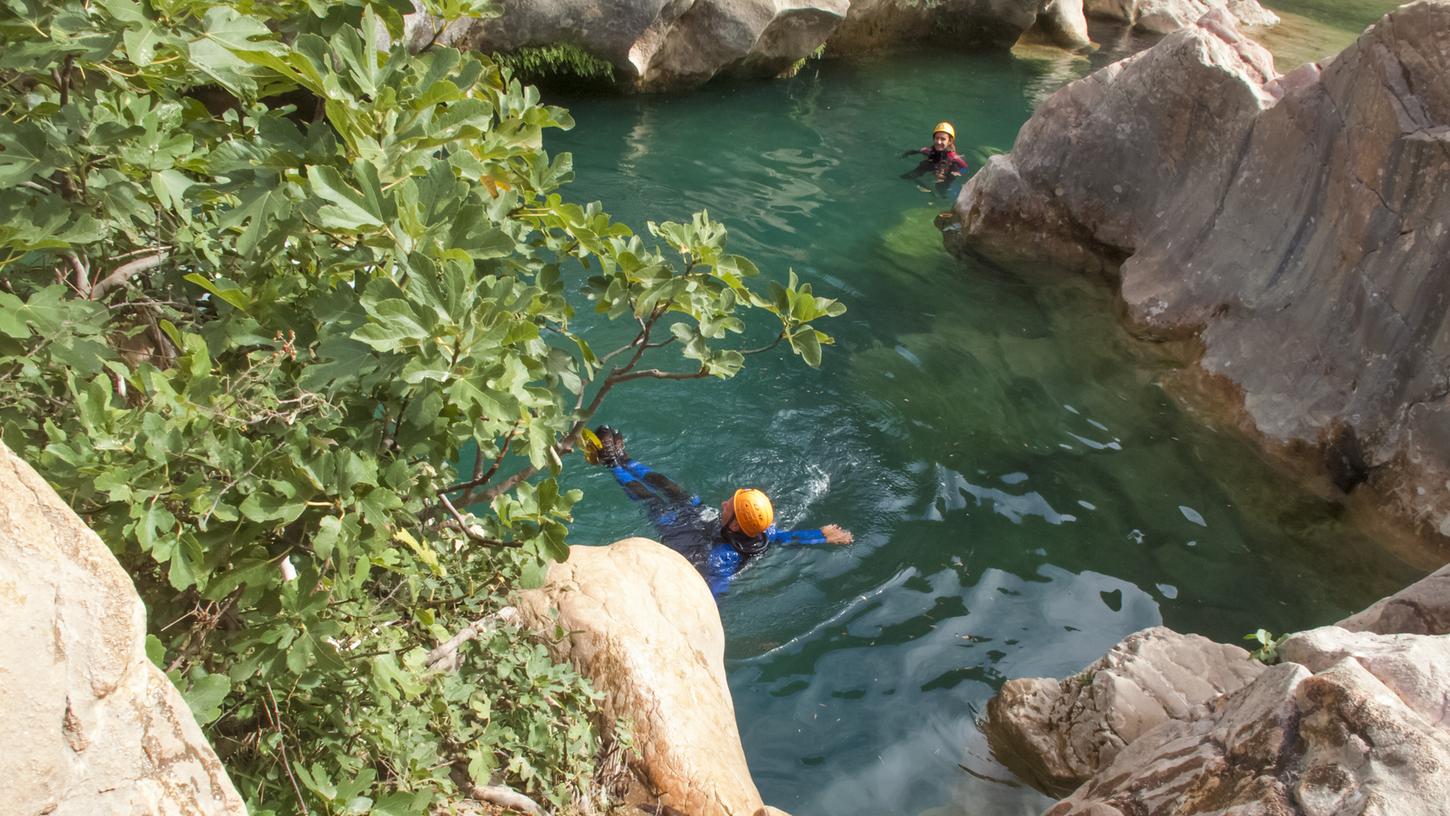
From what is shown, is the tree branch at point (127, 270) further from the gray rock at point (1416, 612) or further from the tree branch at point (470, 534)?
the gray rock at point (1416, 612)

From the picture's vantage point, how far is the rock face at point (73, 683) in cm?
156

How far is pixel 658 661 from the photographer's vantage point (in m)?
4.56

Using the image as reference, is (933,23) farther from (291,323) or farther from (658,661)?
(291,323)

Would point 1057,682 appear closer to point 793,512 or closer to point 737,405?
point 793,512

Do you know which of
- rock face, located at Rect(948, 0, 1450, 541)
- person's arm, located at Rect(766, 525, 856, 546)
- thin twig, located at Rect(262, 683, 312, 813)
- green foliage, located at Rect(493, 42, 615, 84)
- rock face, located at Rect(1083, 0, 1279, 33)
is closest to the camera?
thin twig, located at Rect(262, 683, 312, 813)

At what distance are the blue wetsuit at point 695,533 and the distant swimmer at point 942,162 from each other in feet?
23.1

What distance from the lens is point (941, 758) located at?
5406mm

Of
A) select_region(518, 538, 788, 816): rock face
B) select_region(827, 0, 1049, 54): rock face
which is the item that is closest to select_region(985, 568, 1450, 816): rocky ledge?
select_region(518, 538, 788, 816): rock face

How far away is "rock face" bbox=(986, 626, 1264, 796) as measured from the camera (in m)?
4.90

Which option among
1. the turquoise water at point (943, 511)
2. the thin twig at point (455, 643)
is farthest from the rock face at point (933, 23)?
the thin twig at point (455, 643)

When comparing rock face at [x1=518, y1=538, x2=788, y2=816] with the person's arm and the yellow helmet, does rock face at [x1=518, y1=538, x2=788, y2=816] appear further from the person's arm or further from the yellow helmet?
the person's arm

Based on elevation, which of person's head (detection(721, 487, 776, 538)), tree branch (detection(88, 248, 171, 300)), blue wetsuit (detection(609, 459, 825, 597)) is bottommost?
blue wetsuit (detection(609, 459, 825, 597))

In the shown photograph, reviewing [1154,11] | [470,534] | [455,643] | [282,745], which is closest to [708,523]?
[455,643]

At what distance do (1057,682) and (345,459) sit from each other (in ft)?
14.1
